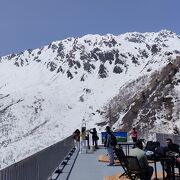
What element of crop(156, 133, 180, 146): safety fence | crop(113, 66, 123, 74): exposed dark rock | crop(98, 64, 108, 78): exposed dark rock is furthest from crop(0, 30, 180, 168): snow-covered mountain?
crop(156, 133, 180, 146): safety fence

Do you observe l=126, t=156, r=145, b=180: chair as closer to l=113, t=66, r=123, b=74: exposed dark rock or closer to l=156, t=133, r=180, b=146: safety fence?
l=156, t=133, r=180, b=146: safety fence

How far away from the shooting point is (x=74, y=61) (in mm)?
194375

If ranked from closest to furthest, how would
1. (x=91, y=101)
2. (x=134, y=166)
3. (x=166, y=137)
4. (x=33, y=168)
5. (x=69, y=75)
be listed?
(x=33, y=168)
(x=134, y=166)
(x=166, y=137)
(x=91, y=101)
(x=69, y=75)

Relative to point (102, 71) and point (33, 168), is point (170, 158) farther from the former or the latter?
point (102, 71)

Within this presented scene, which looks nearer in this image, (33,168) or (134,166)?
(33,168)

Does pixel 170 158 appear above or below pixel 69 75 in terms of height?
below

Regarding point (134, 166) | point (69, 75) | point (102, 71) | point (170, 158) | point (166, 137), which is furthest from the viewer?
point (69, 75)

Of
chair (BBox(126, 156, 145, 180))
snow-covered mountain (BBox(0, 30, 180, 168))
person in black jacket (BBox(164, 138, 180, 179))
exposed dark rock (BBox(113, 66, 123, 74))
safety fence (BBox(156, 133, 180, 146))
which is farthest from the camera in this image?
exposed dark rock (BBox(113, 66, 123, 74))

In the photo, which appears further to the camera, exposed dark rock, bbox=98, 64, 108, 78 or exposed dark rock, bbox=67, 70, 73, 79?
exposed dark rock, bbox=67, 70, 73, 79

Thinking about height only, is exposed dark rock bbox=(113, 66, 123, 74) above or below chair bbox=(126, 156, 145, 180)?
above

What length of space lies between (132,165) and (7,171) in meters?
4.08

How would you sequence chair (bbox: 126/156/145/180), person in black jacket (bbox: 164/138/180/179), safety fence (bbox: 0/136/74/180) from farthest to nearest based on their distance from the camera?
1. person in black jacket (bbox: 164/138/180/179)
2. chair (bbox: 126/156/145/180)
3. safety fence (bbox: 0/136/74/180)

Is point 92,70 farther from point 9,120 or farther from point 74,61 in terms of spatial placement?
point 9,120

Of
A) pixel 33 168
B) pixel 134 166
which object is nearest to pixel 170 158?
pixel 134 166
